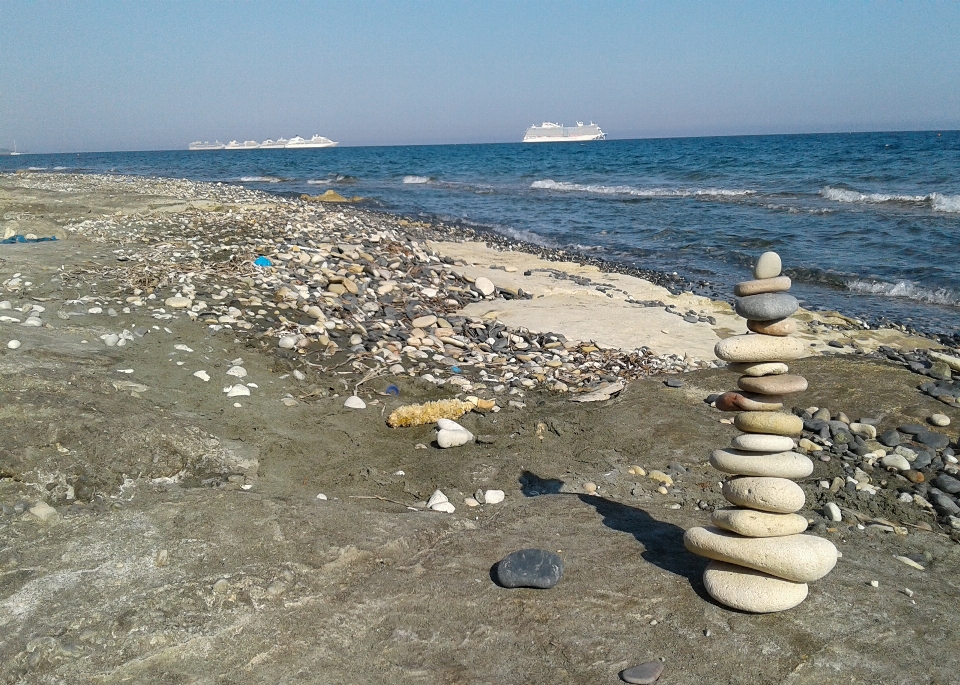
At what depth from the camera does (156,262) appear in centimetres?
869

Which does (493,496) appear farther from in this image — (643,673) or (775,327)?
(775,327)

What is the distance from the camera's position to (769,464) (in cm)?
299

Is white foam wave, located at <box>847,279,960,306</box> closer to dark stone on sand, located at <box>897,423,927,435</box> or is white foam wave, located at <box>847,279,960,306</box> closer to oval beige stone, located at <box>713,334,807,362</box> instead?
dark stone on sand, located at <box>897,423,927,435</box>

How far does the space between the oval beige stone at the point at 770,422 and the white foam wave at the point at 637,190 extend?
2470cm

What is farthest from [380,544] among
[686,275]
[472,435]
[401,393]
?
[686,275]

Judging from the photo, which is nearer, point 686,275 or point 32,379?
point 32,379

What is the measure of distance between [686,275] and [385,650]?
1182 centimetres

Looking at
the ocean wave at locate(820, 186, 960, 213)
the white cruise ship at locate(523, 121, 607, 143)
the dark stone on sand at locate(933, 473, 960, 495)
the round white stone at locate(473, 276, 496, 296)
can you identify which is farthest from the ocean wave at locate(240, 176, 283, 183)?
the white cruise ship at locate(523, 121, 607, 143)

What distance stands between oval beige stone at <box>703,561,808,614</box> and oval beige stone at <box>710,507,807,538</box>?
18 centimetres

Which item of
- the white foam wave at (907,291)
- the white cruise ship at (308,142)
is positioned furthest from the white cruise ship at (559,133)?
the white foam wave at (907,291)

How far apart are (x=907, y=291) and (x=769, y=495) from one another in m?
10.9

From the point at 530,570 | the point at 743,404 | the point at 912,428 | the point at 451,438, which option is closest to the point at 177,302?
the point at 451,438

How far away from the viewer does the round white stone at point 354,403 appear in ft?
17.9

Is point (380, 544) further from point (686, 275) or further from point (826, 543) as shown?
point (686, 275)
